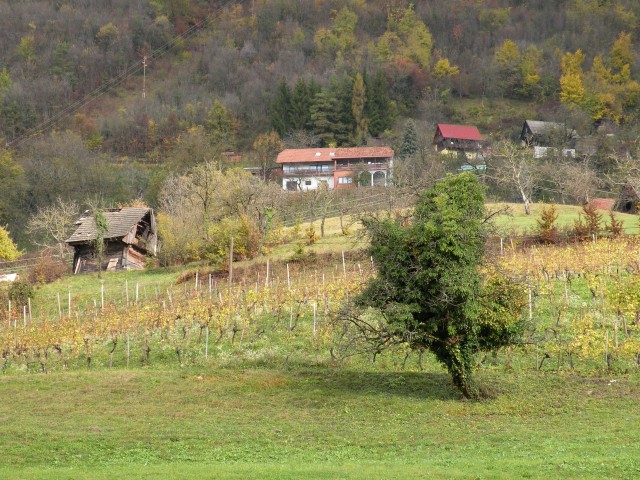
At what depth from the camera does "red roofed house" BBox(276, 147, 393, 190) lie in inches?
3531

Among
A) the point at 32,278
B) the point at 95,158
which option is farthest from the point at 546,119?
the point at 32,278

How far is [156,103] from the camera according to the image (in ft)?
414

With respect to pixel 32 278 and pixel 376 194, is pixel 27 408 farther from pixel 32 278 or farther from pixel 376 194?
pixel 376 194

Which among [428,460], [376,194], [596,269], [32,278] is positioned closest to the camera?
[428,460]

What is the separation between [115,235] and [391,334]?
3497 cm

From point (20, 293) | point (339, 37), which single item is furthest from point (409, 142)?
point (339, 37)

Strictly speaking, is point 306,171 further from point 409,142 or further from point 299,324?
point 299,324

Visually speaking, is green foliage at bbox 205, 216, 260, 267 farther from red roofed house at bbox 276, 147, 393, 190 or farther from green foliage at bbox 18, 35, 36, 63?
green foliage at bbox 18, 35, 36, 63

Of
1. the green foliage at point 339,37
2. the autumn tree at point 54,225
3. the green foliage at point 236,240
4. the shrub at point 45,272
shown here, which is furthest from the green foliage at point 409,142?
the green foliage at point 339,37

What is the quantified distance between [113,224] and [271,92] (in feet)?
229

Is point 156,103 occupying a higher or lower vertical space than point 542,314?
higher

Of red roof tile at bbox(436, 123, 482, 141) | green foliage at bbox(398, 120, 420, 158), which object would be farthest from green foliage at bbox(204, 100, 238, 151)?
red roof tile at bbox(436, 123, 482, 141)

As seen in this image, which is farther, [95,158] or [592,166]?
[95,158]

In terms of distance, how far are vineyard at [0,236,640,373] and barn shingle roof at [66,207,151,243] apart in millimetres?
13049
